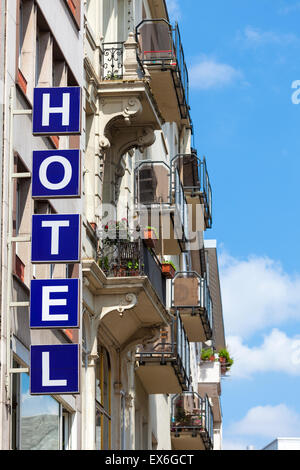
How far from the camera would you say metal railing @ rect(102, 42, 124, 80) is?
94.0ft

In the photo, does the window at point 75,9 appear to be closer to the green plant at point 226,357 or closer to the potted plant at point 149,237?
the potted plant at point 149,237

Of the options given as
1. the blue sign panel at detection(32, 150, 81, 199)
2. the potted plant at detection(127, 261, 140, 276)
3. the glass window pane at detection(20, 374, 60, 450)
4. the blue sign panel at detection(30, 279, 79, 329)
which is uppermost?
the potted plant at detection(127, 261, 140, 276)

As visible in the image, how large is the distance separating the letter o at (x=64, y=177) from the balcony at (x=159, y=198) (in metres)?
11.4

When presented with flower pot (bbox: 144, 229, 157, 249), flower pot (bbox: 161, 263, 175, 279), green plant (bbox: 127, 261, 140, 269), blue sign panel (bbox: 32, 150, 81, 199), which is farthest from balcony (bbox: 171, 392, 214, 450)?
blue sign panel (bbox: 32, 150, 81, 199)

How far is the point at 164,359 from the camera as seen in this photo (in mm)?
33344

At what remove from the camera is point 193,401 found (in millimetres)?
43375

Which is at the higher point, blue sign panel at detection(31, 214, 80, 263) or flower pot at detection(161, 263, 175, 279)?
flower pot at detection(161, 263, 175, 279)

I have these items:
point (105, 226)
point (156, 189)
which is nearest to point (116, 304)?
point (105, 226)

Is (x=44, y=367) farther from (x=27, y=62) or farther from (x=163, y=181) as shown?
(x=163, y=181)

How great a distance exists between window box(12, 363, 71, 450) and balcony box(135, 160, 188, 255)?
858 centimetres

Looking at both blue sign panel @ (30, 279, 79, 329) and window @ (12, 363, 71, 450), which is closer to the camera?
blue sign panel @ (30, 279, 79, 329)

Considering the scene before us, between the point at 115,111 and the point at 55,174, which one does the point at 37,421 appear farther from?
the point at 115,111

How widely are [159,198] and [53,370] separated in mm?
12827

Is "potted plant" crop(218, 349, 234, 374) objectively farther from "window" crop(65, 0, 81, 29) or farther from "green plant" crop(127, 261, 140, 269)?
"window" crop(65, 0, 81, 29)
